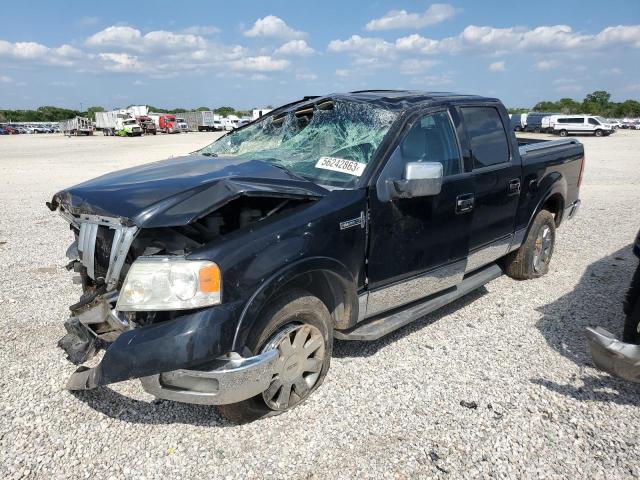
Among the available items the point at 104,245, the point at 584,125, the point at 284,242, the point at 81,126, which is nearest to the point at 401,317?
the point at 284,242

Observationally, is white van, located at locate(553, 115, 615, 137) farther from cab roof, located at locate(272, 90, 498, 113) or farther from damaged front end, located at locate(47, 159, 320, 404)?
damaged front end, located at locate(47, 159, 320, 404)

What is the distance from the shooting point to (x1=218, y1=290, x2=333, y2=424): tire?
2.62 m

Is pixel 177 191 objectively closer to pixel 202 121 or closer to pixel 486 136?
pixel 486 136

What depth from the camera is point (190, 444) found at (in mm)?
2670

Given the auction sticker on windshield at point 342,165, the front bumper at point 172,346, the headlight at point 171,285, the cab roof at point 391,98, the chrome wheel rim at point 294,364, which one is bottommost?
the chrome wheel rim at point 294,364

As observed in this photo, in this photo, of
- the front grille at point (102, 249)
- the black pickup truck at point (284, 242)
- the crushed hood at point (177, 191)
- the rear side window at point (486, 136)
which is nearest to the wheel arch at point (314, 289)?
the black pickup truck at point (284, 242)

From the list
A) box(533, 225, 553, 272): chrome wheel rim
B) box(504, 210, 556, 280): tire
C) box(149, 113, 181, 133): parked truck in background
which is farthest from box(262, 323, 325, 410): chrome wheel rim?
box(149, 113, 181, 133): parked truck in background

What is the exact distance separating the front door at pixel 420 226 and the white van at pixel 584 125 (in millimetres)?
42451

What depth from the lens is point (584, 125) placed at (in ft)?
131

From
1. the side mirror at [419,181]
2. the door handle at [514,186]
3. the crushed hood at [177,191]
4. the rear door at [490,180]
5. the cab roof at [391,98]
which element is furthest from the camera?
the door handle at [514,186]

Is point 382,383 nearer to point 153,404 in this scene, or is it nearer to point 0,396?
point 153,404

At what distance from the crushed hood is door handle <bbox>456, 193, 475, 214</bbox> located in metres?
1.27

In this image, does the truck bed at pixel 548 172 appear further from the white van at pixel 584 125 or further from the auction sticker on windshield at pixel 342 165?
the white van at pixel 584 125

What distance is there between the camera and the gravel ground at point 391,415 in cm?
252
